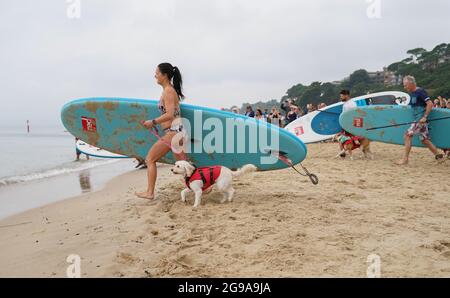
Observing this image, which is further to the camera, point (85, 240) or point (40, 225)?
point (40, 225)

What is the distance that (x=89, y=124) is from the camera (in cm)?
432

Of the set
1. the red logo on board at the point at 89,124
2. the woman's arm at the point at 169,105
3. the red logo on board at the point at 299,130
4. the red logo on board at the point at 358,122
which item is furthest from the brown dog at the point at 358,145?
the red logo on board at the point at 89,124

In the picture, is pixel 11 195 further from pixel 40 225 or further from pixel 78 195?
pixel 40 225

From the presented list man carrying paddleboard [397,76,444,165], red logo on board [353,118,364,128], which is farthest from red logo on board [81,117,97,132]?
red logo on board [353,118,364,128]

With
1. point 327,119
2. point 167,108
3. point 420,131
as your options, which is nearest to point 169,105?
point 167,108

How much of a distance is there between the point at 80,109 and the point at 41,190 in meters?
2.19

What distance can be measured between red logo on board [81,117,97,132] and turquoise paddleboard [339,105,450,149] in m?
4.70

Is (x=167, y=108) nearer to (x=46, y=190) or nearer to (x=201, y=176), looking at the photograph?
(x=201, y=176)

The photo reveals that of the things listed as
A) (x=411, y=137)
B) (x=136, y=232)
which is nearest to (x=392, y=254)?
(x=136, y=232)

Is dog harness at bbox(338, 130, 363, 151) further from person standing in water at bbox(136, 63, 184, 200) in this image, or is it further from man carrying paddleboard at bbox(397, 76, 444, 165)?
person standing in water at bbox(136, 63, 184, 200)

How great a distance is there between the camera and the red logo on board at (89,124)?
429 centimetres

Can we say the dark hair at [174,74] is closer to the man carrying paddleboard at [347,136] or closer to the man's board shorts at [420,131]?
the man's board shorts at [420,131]

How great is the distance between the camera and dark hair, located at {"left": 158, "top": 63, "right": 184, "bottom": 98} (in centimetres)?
341
